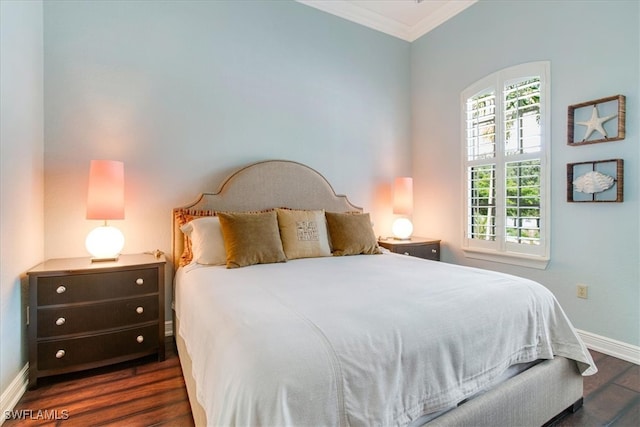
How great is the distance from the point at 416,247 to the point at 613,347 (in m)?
1.72

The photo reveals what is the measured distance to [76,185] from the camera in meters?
2.47

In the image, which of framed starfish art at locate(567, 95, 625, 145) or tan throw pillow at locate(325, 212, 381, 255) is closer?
framed starfish art at locate(567, 95, 625, 145)

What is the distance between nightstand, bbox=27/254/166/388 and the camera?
1977 mm

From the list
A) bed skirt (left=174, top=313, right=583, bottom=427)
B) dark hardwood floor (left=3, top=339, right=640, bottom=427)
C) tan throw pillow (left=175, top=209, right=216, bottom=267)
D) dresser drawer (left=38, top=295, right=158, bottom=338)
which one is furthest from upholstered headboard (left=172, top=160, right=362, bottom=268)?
bed skirt (left=174, top=313, right=583, bottom=427)

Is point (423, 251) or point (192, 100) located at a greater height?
point (192, 100)

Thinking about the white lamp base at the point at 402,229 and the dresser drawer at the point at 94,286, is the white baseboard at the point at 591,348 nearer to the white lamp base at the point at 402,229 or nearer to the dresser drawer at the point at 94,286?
the dresser drawer at the point at 94,286

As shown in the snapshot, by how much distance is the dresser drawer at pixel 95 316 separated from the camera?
6.55ft

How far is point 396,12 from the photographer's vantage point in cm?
370

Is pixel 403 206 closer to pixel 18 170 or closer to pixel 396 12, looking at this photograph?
Result: pixel 396 12

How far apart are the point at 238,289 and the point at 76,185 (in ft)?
5.79

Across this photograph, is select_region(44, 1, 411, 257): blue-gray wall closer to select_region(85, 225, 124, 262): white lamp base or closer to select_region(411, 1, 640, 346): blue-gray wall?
select_region(85, 225, 124, 262): white lamp base

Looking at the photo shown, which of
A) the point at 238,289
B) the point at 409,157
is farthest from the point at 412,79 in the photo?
the point at 238,289

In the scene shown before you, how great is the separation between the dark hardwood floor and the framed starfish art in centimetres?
164

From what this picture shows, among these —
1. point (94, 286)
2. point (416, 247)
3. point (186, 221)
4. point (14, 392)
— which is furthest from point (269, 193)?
point (14, 392)
